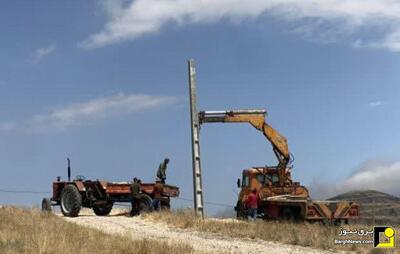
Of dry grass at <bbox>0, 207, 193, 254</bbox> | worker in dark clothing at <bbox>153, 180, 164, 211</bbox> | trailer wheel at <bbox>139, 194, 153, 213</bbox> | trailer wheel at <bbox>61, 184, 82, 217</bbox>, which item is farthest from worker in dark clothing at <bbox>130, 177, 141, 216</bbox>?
dry grass at <bbox>0, 207, 193, 254</bbox>

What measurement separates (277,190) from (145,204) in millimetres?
6368

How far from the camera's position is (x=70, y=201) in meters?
30.0

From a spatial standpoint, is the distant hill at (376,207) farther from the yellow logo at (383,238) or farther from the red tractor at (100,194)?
the red tractor at (100,194)

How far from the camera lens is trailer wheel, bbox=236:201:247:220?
96.9 ft

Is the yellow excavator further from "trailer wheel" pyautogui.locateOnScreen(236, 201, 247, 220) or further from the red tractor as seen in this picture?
the red tractor

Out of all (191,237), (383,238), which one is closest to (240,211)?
(191,237)

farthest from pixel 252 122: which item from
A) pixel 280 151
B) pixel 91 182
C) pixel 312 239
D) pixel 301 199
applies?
pixel 312 239

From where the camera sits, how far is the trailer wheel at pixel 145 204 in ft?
97.6

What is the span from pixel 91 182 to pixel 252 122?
8558 millimetres

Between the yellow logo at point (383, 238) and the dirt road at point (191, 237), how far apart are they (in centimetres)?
150

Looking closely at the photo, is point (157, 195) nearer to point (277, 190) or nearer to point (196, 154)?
point (196, 154)

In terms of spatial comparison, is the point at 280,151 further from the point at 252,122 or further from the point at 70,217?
the point at 70,217

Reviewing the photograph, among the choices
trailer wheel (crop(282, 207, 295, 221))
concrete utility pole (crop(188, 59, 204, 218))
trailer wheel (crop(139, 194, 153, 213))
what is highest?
concrete utility pole (crop(188, 59, 204, 218))

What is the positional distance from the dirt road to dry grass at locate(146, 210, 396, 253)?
0.47 meters
